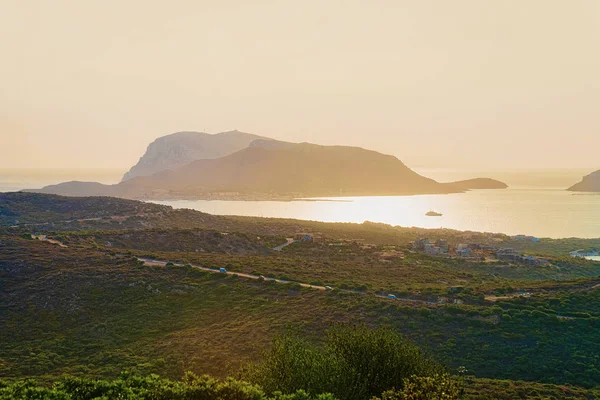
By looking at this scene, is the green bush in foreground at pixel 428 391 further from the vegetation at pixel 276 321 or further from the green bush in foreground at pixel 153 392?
the green bush in foreground at pixel 153 392

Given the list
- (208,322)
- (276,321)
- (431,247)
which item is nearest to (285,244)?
(431,247)

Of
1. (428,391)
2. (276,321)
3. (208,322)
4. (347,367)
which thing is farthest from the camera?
(208,322)

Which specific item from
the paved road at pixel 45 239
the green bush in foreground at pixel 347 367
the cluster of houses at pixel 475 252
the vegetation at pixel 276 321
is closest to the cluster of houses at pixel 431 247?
the cluster of houses at pixel 475 252

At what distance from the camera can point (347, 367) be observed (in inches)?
918

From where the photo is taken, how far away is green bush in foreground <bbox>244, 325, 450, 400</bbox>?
21.8 m

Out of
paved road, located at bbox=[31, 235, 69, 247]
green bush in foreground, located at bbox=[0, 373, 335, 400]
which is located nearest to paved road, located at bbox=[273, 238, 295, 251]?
paved road, located at bbox=[31, 235, 69, 247]

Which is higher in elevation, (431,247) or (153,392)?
(153,392)

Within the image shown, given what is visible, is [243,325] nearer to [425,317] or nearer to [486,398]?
[425,317]

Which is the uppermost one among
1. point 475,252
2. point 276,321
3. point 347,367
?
point 347,367

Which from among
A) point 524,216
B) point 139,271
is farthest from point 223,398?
point 524,216

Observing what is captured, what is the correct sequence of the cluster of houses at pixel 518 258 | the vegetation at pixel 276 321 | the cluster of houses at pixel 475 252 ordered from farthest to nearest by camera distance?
the cluster of houses at pixel 475 252 < the cluster of houses at pixel 518 258 < the vegetation at pixel 276 321

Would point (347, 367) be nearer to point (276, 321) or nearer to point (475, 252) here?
point (276, 321)

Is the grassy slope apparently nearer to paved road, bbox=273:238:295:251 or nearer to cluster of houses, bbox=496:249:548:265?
paved road, bbox=273:238:295:251

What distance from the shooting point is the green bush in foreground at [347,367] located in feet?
71.6
